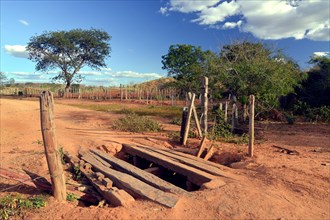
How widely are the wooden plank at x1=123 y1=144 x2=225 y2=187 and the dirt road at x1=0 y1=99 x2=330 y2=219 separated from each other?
424 millimetres

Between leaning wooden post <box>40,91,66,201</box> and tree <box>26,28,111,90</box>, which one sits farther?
tree <box>26,28,111,90</box>

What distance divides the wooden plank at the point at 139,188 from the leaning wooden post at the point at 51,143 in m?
1.09

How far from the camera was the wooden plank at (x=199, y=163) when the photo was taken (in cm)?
590

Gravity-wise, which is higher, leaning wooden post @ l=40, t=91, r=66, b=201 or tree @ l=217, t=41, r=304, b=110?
tree @ l=217, t=41, r=304, b=110

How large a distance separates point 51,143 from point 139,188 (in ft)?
5.49

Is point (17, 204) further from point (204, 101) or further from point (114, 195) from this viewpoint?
point (204, 101)

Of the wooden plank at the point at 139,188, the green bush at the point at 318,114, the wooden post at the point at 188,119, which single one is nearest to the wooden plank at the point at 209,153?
the wooden post at the point at 188,119

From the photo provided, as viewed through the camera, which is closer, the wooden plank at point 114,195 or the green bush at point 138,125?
the wooden plank at point 114,195

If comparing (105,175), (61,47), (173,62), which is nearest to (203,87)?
(105,175)

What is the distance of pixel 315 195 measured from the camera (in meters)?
4.88

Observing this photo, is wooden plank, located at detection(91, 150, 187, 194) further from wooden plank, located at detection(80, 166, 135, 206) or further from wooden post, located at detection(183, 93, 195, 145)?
wooden post, located at detection(183, 93, 195, 145)

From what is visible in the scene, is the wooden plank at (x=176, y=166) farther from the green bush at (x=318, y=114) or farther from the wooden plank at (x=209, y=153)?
the green bush at (x=318, y=114)

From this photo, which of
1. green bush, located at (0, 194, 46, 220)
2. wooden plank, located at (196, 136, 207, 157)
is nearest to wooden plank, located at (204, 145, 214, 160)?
wooden plank, located at (196, 136, 207, 157)

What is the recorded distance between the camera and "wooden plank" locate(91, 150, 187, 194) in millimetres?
5117
